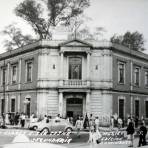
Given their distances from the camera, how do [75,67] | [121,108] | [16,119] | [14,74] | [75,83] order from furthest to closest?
[14,74] < [121,108] < [16,119] < [75,67] < [75,83]

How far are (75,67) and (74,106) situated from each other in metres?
3.04

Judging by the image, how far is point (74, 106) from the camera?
1007 inches

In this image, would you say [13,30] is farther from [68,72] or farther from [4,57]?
[68,72]

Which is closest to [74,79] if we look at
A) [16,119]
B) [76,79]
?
[76,79]

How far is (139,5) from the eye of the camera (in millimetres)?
11469

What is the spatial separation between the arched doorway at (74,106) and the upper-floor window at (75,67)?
180cm

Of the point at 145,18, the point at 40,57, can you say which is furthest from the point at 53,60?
the point at 145,18

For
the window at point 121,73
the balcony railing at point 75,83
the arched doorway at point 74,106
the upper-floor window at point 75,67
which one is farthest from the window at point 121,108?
the upper-floor window at point 75,67

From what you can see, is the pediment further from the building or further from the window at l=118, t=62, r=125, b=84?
the window at l=118, t=62, r=125, b=84

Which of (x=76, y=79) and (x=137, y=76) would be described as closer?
(x=76, y=79)

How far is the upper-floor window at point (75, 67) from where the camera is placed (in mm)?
25672

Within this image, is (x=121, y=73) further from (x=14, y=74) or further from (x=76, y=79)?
(x=14, y=74)

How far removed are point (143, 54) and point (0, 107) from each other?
47.4 ft

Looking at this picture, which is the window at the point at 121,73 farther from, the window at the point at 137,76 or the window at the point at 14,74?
the window at the point at 14,74
